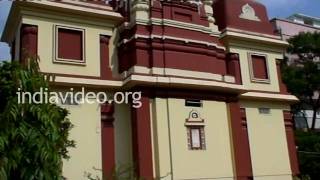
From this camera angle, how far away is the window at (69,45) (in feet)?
50.9

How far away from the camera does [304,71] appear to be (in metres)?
33.0

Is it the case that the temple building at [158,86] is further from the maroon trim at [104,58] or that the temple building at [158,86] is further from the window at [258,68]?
the window at [258,68]

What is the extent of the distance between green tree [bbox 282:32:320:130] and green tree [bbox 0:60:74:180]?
2445 cm

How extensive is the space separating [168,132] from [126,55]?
11.1 feet

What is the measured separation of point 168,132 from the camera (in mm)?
15680

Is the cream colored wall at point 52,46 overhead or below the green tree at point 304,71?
below

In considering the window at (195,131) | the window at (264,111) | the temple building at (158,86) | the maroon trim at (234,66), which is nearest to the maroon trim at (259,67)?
the temple building at (158,86)

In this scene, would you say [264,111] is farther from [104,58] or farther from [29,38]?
[29,38]

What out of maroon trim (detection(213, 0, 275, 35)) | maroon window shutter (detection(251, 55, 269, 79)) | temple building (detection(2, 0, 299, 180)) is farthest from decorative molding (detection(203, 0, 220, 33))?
maroon window shutter (detection(251, 55, 269, 79))

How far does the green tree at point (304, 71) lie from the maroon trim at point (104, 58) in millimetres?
18810

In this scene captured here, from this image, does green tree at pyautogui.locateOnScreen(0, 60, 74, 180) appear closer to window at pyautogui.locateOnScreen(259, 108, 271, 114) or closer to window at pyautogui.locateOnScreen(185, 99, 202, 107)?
window at pyautogui.locateOnScreen(185, 99, 202, 107)

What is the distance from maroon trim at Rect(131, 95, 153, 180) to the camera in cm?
1502

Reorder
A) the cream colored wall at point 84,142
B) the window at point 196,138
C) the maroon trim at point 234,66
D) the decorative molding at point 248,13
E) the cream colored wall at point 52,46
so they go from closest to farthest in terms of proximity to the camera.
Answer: the cream colored wall at point 84,142 → the cream colored wall at point 52,46 → the window at point 196,138 → the maroon trim at point 234,66 → the decorative molding at point 248,13

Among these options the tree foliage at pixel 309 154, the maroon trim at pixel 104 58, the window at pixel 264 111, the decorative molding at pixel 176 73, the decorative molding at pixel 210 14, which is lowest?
the tree foliage at pixel 309 154
